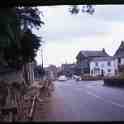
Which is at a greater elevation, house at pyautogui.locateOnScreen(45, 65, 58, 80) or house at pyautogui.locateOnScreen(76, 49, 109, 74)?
house at pyautogui.locateOnScreen(76, 49, 109, 74)

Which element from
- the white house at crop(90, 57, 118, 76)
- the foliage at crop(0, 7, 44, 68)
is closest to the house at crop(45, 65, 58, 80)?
the foliage at crop(0, 7, 44, 68)

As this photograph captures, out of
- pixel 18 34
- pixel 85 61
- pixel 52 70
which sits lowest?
pixel 52 70

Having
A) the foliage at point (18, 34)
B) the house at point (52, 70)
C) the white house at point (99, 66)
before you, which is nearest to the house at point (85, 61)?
the white house at point (99, 66)

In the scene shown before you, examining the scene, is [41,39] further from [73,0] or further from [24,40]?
[73,0]

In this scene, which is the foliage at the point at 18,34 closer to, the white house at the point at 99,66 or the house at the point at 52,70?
the house at the point at 52,70

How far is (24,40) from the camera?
22.2 feet

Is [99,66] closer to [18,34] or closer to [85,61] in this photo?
[85,61]

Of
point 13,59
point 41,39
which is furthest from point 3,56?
point 41,39

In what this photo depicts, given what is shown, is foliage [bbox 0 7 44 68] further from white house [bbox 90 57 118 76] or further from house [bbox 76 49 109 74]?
white house [bbox 90 57 118 76]

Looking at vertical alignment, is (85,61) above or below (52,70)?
above

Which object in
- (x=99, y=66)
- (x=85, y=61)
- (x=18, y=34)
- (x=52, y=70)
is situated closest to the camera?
(x=18, y=34)

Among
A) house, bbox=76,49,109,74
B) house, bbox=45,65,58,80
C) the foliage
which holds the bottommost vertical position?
house, bbox=45,65,58,80

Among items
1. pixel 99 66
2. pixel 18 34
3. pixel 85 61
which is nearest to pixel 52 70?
pixel 85 61

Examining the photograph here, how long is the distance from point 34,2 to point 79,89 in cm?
753
